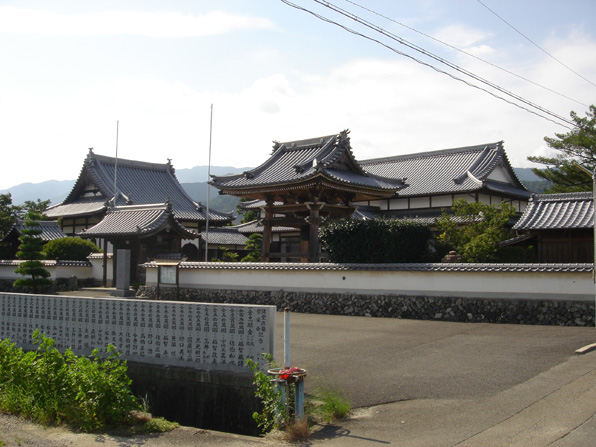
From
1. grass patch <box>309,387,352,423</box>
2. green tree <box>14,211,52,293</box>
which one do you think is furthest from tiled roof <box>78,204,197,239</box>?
grass patch <box>309,387,352,423</box>

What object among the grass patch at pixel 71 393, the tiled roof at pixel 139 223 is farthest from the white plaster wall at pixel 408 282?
the grass patch at pixel 71 393

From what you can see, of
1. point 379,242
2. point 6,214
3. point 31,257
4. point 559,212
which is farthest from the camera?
point 6,214

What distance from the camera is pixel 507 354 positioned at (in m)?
10.1

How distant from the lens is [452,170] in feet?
108

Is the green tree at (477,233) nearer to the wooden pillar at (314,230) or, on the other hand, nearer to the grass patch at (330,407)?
the wooden pillar at (314,230)

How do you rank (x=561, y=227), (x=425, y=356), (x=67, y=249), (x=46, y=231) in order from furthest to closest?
1. (x=46, y=231)
2. (x=67, y=249)
3. (x=561, y=227)
4. (x=425, y=356)

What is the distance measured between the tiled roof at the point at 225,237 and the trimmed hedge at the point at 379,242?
20448mm

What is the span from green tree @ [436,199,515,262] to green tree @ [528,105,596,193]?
13904 mm

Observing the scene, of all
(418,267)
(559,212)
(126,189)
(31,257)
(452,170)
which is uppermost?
(452,170)

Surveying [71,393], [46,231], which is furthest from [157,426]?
[46,231]

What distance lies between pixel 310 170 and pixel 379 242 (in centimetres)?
516

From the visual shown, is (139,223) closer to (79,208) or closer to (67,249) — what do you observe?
(67,249)

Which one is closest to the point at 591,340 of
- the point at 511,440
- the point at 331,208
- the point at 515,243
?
the point at 511,440

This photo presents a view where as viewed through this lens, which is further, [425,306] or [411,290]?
[411,290]
